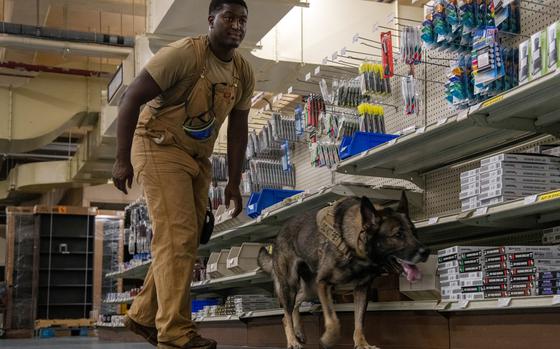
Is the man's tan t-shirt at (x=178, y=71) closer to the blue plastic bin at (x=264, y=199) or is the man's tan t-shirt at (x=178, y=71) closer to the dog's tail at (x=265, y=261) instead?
the dog's tail at (x=265, y=261)

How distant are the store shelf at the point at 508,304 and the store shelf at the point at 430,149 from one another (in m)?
0.82

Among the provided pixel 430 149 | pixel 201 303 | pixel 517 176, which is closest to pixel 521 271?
pixel 517 176

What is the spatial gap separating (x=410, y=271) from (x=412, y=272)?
0.01m

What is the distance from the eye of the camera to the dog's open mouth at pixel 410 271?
356 centimetres

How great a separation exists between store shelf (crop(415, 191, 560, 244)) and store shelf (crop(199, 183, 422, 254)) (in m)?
0.37

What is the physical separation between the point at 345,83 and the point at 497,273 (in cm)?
240

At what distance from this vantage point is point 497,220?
356cm

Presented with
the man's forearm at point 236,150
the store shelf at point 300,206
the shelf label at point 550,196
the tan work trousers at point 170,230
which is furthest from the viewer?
the store shelf at point 300,206

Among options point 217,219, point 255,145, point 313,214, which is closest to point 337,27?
point 255,145

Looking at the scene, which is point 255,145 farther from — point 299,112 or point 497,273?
point 497,273

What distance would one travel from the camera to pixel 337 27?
831cm

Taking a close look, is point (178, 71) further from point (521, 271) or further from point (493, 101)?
point (521, 271)

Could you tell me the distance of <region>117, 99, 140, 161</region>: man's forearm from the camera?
11.0ft

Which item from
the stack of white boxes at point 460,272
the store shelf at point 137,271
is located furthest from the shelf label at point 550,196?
the store shelf at point 137,271
